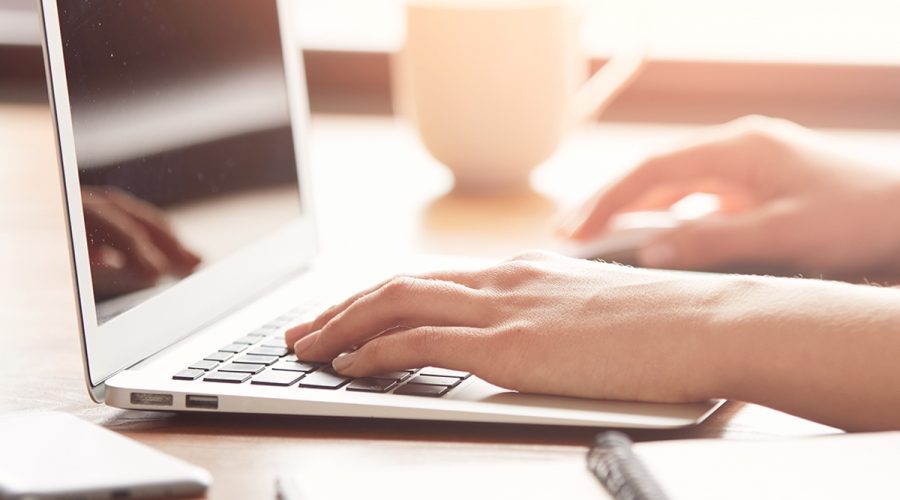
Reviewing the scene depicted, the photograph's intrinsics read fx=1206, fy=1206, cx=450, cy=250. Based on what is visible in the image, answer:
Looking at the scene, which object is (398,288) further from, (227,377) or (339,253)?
(339,253)

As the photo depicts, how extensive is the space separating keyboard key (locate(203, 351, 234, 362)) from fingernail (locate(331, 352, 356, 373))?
0.08 meters

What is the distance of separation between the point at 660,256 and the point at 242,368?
502 millimetres

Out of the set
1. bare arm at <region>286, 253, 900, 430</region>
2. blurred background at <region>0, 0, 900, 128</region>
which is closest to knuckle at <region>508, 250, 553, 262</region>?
bare arm at <region>286, 253, 900, 430</region>

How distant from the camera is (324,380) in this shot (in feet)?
2.26

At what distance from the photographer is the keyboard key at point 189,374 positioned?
0.69 m

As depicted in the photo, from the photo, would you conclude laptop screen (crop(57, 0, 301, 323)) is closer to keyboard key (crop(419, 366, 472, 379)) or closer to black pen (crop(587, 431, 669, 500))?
keyboard key (crop(419, 366, 472, 379))

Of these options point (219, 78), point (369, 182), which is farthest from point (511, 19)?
point (219, 78)

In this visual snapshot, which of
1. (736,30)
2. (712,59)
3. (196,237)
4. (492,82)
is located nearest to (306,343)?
(196,237)

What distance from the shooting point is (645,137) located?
1.64 m

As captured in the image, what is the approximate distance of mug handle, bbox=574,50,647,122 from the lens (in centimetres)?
142

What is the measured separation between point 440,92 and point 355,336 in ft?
2.30

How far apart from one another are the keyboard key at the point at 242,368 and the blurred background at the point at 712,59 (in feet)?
3.56

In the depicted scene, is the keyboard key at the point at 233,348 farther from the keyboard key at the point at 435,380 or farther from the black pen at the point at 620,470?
the black pen at the point at 620,470

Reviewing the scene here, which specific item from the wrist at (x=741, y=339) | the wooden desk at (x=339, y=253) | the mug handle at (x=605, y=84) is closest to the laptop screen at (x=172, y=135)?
the wooden desk at (x=339, y=253)
